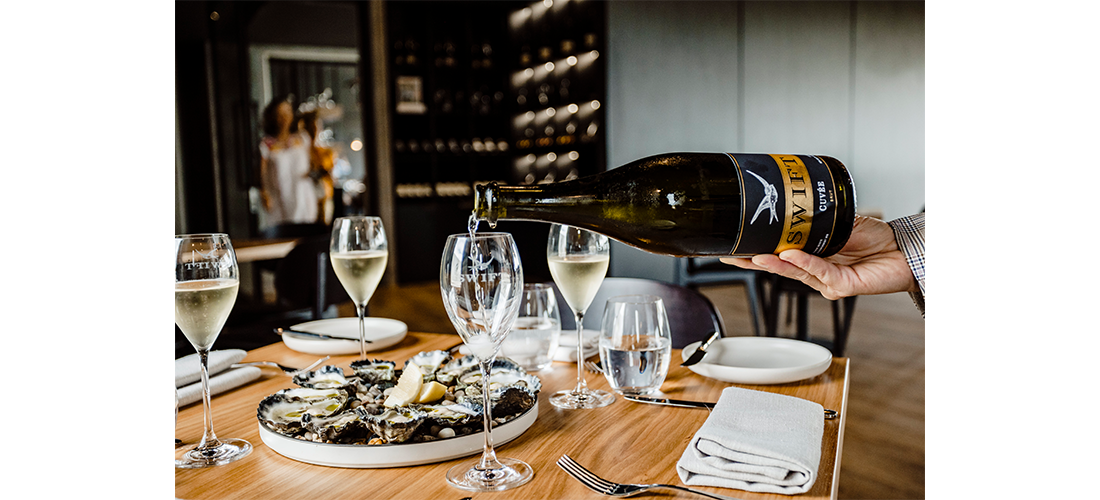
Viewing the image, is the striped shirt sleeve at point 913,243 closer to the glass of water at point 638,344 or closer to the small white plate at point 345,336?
the glass of water at point 638,344

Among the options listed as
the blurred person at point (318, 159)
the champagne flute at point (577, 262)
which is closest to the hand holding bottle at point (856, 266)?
the champagne flute at point (577, 262)

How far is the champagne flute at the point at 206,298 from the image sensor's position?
0.77 m

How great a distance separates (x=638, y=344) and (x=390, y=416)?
373 mm

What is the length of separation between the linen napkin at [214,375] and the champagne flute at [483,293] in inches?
18.2

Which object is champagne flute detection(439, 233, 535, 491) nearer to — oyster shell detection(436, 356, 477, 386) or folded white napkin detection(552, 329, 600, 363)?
oyster shell detection(436, 356, 477, 386)

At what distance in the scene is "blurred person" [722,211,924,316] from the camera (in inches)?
38.9

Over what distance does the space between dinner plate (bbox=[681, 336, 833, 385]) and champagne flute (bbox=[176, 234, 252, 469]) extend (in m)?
0.64

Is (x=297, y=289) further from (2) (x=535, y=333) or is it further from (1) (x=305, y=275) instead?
(2) (x=535, y=333)

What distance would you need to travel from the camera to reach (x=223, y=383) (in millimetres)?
1011
